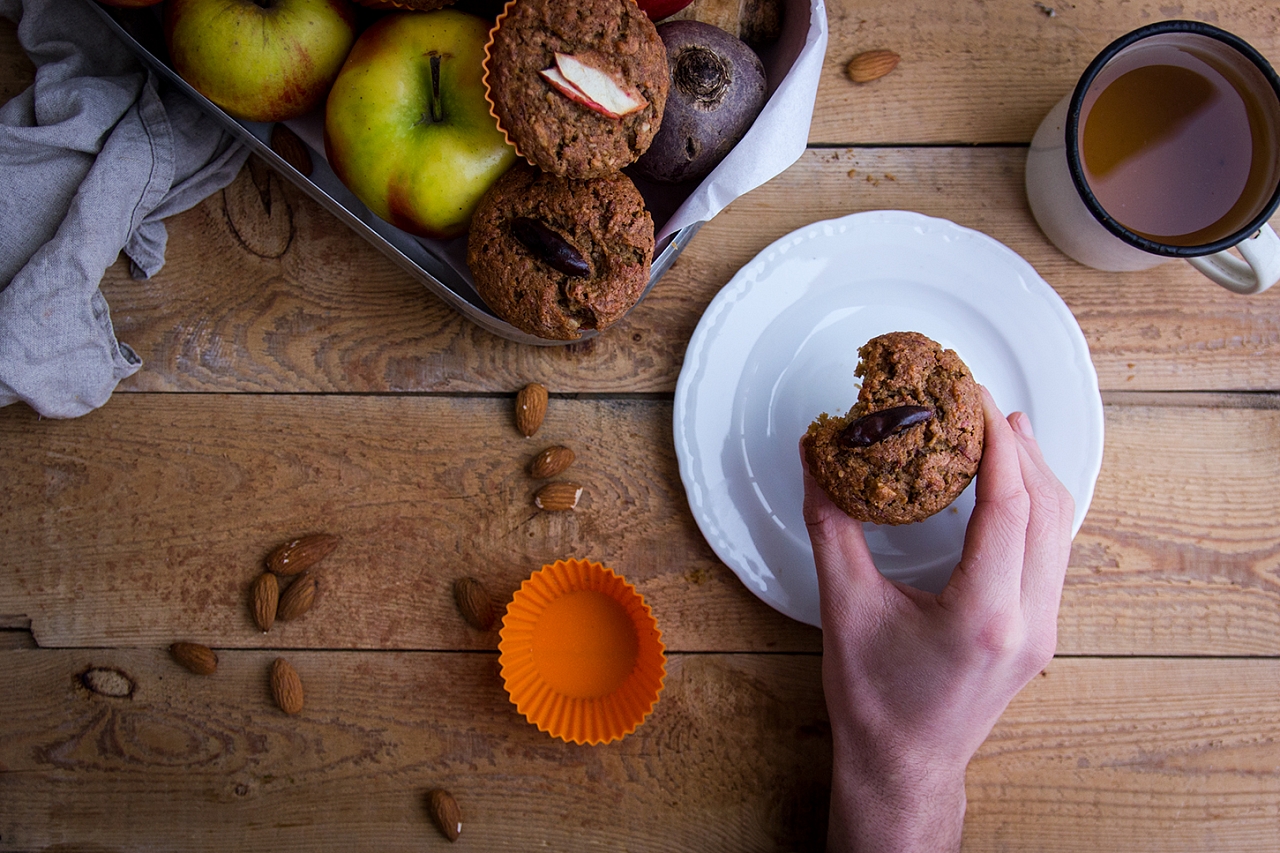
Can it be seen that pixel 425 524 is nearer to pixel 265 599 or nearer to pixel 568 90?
pixel 265 599

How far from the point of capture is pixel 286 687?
1040 millimetres

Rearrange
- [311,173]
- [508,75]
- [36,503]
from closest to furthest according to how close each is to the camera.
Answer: [508,75]
[311,173]
[36,503]

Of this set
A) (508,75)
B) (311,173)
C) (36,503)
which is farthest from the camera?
(36,503)

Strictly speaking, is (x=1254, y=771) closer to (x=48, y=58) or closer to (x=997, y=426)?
(x=997, y=426)

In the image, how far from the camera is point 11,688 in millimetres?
1062

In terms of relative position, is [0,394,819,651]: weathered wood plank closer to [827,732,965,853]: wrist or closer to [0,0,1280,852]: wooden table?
[0,0,1280,852]: wooden table

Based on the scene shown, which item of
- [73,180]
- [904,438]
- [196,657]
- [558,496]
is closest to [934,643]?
[904,438]

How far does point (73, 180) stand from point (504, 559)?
74 centimetres

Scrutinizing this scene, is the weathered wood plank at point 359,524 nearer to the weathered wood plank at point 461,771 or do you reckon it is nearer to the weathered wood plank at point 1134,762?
the weathered wood plank at point 461,771

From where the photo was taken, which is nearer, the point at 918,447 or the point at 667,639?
the point at 918,447

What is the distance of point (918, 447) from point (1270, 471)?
660 millimetres

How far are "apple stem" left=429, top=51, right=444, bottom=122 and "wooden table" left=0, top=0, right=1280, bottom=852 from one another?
0.30 meters

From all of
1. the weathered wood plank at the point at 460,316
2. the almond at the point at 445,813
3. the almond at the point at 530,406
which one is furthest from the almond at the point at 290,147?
the almond at the point at 445,813

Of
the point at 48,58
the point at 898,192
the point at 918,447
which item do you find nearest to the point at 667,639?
the point at 918,447
